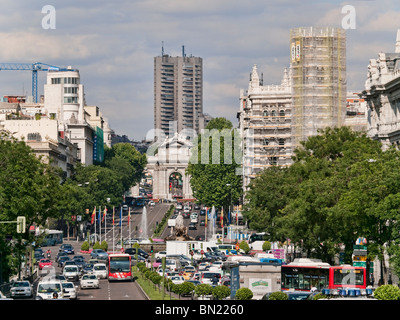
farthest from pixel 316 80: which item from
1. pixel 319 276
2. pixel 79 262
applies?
pixel 319 276

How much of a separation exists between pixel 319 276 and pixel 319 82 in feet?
278

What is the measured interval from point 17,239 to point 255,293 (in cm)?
3133

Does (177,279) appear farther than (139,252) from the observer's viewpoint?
No

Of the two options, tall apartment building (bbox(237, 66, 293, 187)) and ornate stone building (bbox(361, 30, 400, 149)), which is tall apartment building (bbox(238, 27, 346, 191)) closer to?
tall apartment building (bbox(237, 66, 293, 187))

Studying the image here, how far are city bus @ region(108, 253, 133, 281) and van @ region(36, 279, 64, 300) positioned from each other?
2534cm

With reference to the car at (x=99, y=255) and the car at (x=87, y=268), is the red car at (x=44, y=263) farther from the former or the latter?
the car at (x=87, y=268)

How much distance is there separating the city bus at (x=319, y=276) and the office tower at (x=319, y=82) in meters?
79.9

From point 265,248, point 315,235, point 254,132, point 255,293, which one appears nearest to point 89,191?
point 254,132

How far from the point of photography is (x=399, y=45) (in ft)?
360

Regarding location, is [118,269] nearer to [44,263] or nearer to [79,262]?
[79,262]

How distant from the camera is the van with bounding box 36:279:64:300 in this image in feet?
212

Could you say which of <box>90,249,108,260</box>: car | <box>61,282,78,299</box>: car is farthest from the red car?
<box>61,282,78,299</box>: car

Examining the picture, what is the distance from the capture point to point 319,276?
230ft

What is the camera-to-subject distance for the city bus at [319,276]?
68.5 metres
